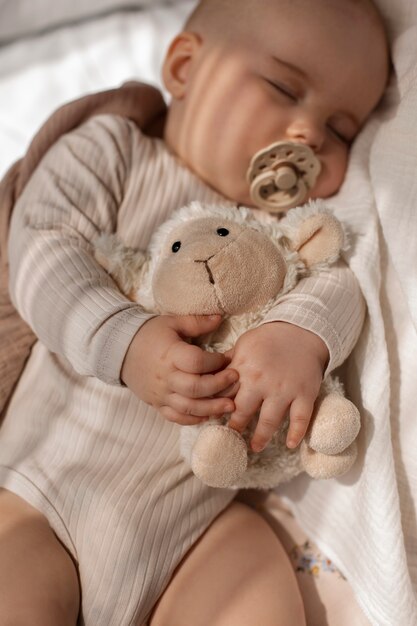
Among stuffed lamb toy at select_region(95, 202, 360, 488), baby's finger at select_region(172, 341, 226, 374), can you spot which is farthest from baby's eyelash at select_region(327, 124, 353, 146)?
baby's finger at select_region(172, 341, 226, 374)

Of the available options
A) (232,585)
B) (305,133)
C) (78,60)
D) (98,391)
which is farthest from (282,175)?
(78,60)

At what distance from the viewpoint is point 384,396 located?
2.86 feet

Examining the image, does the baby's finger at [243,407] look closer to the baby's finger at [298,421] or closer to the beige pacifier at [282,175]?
the baby's finger at [298,421]

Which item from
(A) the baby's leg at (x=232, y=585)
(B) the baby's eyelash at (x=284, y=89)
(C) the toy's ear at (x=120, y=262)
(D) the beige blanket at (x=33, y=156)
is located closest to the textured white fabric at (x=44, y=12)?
(D) the beige blanket at (x=33, y=156)

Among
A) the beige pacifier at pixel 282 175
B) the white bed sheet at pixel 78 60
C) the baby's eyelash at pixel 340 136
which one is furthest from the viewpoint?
the white bed sheet at pixel 78 60

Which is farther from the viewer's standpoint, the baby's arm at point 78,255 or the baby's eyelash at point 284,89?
the baby's eyelash at point 284,89

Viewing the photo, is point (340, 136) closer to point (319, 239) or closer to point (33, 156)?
point (319, 239)

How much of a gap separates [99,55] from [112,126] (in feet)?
1.70

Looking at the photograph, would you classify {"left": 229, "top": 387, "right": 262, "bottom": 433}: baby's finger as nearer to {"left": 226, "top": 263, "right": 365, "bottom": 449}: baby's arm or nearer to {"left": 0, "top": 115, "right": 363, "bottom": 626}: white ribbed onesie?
{"left": 226, "top": 263, "right": 365, "bottom": 449}: baby's arm

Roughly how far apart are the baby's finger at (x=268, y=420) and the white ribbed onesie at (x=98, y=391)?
11 centimetres

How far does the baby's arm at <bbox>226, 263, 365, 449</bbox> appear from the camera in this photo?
754mm

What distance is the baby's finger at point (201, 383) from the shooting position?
2.42 feet

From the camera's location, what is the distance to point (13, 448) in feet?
3.06

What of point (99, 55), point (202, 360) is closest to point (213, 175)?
point (202, 360)
